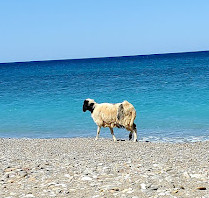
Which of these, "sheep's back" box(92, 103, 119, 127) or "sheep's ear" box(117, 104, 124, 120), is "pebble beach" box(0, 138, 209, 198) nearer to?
"sheep's ear" box(117, 104, 124, 120)

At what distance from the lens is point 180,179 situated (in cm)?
661

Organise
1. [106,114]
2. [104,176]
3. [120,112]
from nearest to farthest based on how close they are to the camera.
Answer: [104,176] < [120,112] < [106,114]

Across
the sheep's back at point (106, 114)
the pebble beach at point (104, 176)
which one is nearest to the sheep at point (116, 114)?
the sheep's back at point (106, 114)

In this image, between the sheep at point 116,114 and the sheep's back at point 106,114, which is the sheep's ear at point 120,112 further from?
the sheep's back at point 106,114

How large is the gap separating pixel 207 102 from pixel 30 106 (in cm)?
1146

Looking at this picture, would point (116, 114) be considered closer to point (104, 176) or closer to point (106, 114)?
point (106, 114)

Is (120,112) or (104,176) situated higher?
(120,112)

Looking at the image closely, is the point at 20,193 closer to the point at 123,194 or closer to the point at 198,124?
the point at 123,194

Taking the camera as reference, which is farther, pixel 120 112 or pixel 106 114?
pixel 106 114

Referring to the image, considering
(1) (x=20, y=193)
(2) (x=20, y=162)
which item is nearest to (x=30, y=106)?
(2) (x=20, y=162)

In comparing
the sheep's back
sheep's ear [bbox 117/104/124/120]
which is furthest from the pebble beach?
the sheep's back

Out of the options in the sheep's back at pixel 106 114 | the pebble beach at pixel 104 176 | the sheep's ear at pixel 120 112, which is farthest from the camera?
the sheep's back at pixel 106 114

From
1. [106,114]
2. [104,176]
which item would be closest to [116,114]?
[106,114]

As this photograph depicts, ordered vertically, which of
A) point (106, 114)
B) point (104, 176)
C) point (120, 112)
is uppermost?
point (120, 112)
